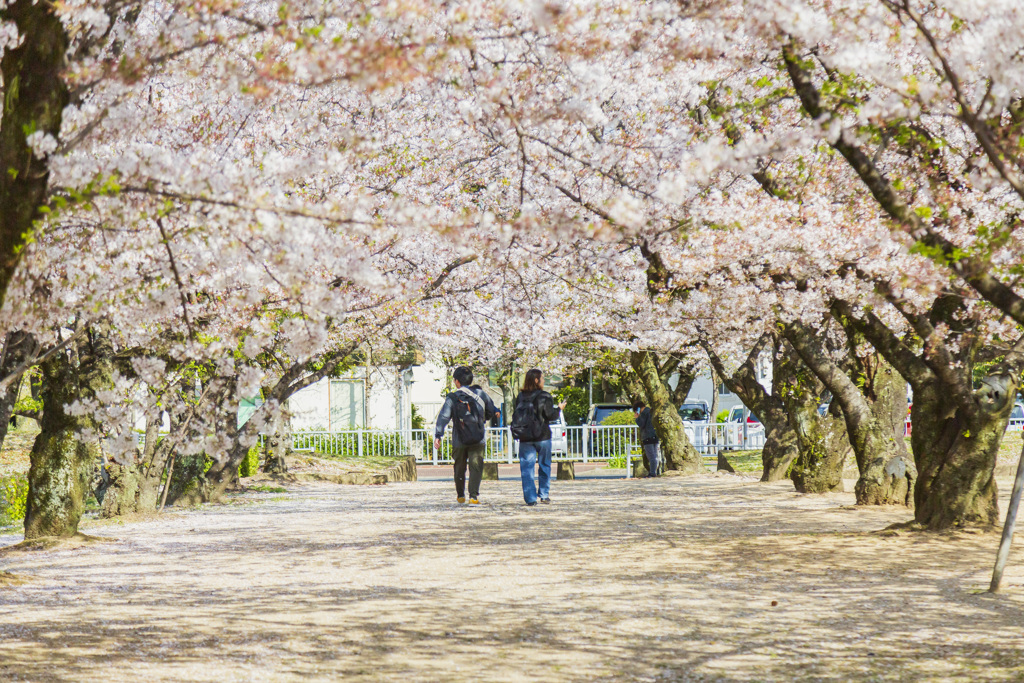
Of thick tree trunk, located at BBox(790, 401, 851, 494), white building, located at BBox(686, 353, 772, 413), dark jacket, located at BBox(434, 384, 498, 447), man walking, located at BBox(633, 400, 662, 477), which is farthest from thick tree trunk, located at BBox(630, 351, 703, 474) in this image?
white building, located at BBox(686, 353, 772, 413)

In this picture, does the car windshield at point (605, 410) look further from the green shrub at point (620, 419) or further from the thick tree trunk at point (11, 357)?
the thick tree trunk at point (11, 357)

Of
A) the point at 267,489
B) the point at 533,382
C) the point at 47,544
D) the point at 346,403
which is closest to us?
the point at 47,544

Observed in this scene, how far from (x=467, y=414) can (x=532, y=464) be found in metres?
1.12

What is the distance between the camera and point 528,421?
13711 mm

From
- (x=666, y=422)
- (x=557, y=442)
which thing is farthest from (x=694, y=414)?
(x=666, y=422)

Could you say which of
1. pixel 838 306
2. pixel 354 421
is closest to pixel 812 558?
pixel 838 306

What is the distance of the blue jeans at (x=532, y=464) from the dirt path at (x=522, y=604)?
179cm

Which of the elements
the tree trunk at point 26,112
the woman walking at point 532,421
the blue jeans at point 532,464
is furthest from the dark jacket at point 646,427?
the tree trunk at point 26,112

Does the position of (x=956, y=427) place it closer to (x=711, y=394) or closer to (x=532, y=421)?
(x=532, y=421)

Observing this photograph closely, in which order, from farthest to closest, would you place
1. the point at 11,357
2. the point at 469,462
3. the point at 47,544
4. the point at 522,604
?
the point at 469,462 → the point at 47,544 → the point at 11,357 → the point at 522,604

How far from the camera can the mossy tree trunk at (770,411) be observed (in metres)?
18.8

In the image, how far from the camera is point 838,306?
11109mm

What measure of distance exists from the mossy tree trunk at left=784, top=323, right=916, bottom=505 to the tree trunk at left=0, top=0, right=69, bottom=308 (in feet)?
32.7

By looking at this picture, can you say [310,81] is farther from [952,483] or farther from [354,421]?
[354,421]
